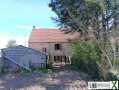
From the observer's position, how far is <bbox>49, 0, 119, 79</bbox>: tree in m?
18.2

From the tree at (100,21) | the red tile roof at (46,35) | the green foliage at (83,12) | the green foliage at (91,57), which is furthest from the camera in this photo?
the red tile roof at (46,35)

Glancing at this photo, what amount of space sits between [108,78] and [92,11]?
4181mm

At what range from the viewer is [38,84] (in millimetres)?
22062

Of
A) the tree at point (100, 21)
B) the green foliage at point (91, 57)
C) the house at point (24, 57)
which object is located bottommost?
the house at point (24, 57)

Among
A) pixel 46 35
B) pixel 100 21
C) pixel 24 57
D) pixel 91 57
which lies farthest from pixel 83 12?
pixel 46 35

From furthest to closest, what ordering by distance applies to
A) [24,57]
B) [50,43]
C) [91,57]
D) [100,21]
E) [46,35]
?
[46,35]
[50,43]
[24,57]
[91,57]
[100,21]

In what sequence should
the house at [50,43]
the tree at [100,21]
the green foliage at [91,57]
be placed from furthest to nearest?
the house at [50,43] < the green foliage at [91,57] < the tree at [100,21]

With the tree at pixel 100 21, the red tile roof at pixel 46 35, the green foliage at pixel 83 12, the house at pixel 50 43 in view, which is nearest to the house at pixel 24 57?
the house at pixel 50 43

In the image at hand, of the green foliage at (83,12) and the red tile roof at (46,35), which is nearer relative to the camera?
the green foliage at (83,12)

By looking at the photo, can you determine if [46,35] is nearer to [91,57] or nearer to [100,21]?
[91,57]

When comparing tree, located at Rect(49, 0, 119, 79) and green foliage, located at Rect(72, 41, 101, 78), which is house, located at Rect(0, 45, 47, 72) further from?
tree, located at Rect(49, 0, 119, 79)

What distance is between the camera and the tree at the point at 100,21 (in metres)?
18.2

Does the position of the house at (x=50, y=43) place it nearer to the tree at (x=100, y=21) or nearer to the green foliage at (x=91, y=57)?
the green foliage at (x=91, y=57)

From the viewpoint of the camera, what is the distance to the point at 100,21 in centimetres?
2003
